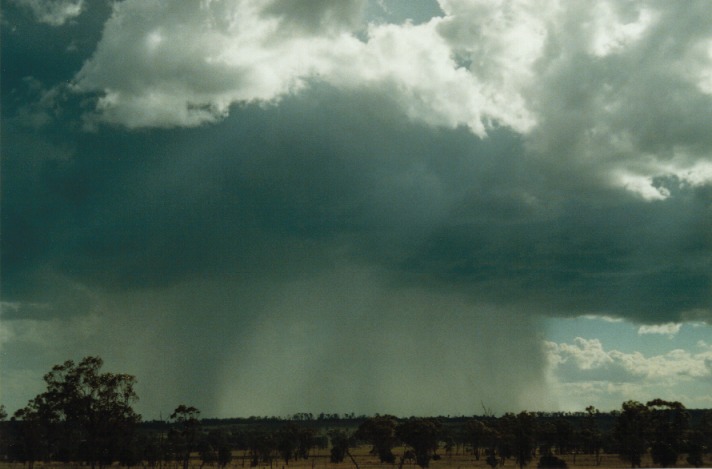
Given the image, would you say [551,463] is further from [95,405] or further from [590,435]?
[95,405]

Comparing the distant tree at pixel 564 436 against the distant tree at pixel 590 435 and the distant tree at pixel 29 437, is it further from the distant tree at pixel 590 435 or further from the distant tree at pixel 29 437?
the distant tree at pixel 29 437

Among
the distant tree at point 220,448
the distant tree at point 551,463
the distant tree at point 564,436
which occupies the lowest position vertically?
the distant tree at point 220,448

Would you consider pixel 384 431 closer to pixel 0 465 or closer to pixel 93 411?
pixel 93 411

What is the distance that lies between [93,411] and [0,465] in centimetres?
3436

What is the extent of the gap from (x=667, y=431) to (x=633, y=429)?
443 centimetres

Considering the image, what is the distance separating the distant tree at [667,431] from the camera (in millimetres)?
87625

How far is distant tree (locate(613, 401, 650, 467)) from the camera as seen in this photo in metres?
89.8

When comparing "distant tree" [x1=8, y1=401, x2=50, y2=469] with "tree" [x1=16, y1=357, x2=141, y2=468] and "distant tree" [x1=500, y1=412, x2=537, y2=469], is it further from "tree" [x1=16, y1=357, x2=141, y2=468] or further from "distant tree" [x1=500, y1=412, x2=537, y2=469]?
"distant tree" [x1=500, y1=412, x2=537, y2=469]

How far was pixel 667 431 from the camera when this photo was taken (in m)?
88.4

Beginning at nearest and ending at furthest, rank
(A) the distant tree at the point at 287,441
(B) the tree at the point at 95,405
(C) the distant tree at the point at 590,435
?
(B) the tree at the point at 95,405
(C) the distant tree at the point at 590,435
(A) the distant tree at the point at 287,441

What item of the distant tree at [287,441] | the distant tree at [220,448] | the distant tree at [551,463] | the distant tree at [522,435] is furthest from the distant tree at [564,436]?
the distant tree at [220,448]

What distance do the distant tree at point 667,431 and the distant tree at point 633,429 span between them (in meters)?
1.08

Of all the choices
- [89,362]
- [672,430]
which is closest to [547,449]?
[672,430]

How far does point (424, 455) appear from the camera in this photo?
108125 mm
